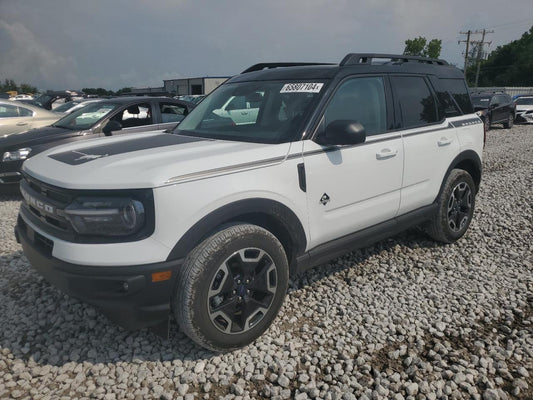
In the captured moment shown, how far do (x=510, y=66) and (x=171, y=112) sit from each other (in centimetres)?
7233

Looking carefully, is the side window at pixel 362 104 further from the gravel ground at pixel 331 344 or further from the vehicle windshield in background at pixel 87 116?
the vehicle windshield in background at pixel 87 116

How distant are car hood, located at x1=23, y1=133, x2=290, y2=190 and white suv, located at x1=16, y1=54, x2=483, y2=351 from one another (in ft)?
0.03

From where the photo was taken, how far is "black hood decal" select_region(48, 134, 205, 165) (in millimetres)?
2814

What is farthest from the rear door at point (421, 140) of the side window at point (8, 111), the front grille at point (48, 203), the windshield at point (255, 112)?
the side window at point (8, 111)

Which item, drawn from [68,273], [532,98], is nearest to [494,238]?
[68,273]

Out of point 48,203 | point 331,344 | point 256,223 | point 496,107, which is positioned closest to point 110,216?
point 48,203

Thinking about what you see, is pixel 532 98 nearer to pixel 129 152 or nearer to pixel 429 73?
pixel 429 73

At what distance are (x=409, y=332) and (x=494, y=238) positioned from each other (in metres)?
2.49

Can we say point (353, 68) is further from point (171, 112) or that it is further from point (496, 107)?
point (496, 107)

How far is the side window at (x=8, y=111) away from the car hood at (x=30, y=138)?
2478 millimetres

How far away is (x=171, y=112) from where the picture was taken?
7.57 metres

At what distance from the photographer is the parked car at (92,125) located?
638 cm

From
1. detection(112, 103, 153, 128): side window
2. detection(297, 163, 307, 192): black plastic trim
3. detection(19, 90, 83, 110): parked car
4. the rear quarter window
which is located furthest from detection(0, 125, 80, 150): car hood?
detection(19, 90, 83, 110): parked car

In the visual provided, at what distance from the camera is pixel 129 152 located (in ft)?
9.31
